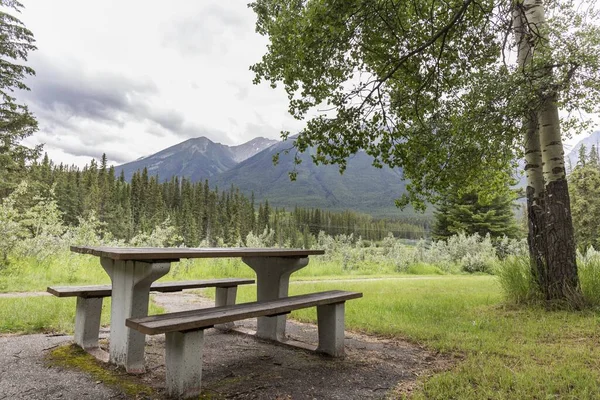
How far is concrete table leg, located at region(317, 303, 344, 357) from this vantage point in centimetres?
372

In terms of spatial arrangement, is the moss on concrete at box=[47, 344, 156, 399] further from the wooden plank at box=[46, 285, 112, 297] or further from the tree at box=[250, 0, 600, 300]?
the tree at box=[250, 0, 600, 300]

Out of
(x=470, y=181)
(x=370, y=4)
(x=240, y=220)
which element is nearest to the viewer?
(x=370, y=4)

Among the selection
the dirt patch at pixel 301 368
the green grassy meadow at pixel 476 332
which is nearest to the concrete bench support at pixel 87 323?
the dirt patch at pixel 301 368

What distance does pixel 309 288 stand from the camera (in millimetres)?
9148

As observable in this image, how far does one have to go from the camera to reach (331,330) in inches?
148

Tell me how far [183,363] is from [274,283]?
6.08 feet

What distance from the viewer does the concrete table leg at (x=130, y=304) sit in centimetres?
290

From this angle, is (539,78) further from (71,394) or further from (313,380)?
(71,394)

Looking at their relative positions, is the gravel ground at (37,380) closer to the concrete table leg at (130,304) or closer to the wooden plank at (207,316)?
the concrete table leg at (130,304)

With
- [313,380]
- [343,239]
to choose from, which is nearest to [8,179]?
[343,239]

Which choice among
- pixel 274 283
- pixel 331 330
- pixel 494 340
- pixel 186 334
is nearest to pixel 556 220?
pixel 494 340

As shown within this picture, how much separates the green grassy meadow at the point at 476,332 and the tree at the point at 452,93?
1.17 m

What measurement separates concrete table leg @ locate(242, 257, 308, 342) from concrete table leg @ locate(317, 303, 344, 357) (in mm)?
618

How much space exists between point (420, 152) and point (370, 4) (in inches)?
99.9
